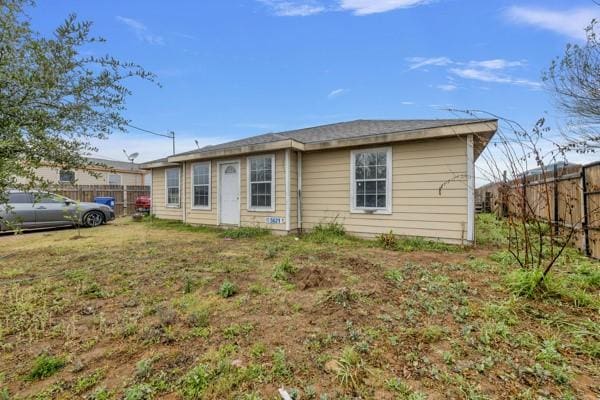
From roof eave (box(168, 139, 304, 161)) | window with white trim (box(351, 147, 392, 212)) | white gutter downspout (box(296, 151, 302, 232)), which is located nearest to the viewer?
window with white trim (box(351, 147, 392, 212))

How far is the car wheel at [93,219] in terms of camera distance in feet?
31.5

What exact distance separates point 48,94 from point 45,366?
194 centimetres

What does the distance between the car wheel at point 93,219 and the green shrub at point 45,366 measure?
9414 mm

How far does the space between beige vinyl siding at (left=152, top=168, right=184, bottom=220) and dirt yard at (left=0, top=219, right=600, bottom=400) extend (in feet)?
20.5

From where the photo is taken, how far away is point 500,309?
2.61 meters

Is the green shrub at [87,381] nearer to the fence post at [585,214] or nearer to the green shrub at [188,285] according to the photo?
the green shrub at [188,285]

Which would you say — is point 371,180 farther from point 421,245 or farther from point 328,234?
point 421,245

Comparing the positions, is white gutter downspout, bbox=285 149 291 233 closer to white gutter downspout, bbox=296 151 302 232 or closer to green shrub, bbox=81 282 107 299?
white gutter downspout, bbox=296 151 302 232

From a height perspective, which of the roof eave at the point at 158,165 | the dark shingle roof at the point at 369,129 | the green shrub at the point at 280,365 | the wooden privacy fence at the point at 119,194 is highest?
the dark shingle roof at the point at 369,129

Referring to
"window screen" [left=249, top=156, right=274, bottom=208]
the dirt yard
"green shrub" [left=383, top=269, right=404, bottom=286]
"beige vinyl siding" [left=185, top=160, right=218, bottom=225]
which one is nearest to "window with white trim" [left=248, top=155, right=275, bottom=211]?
"window screen" [left=249, top=156, right=274, bottom=208]

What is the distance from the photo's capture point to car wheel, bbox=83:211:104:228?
31.5ft

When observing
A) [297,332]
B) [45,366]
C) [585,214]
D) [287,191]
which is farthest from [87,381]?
[585,214]

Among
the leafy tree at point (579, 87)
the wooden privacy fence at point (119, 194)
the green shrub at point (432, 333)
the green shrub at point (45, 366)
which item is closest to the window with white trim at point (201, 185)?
the green shrub at point (45, 366)

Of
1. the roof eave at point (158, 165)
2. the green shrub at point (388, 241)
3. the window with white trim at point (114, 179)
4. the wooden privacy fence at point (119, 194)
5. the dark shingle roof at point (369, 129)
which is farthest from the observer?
the window with white trim at point (114, 179)
